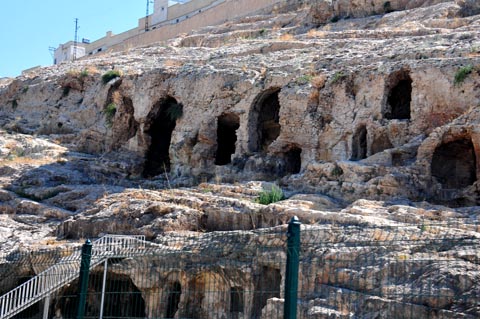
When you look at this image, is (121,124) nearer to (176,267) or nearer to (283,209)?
(283,209)

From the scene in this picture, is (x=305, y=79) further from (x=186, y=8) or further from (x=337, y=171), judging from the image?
(x=186, y=8)

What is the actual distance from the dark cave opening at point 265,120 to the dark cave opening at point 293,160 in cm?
141

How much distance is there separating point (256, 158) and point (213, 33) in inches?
779

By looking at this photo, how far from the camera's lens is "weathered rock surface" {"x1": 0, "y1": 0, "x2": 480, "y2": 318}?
39.3ft

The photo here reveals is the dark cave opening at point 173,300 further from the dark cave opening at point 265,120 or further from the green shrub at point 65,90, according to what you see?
the green shrub at point 65,90

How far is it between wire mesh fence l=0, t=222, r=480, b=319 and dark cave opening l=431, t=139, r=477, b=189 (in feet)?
22.7

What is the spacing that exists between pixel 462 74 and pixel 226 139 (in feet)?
33.1

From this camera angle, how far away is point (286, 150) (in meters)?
25.2

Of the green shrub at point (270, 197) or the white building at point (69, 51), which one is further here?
the white building at point (69, 51)

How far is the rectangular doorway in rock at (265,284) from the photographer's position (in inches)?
532

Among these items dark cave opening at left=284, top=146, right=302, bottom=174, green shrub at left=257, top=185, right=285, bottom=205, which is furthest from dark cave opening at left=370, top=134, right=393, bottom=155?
green shrub at left=257, top=185, right=285, bottom=205

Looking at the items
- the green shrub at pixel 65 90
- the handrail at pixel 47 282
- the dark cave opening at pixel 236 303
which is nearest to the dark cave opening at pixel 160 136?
the green shrub at pixel 65 90

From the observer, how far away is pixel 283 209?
1820 centimetres

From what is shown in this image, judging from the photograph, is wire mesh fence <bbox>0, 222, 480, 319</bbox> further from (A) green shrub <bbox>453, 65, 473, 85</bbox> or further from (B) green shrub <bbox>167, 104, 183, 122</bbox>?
(B) green shrub <bbox>167, 104, 183, 122</bbox>
